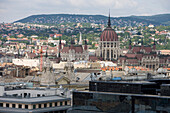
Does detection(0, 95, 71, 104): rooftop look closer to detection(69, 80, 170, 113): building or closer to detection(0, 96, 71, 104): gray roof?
detection(0, 96, 71, 104): gray roof

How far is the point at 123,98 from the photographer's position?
193 ft

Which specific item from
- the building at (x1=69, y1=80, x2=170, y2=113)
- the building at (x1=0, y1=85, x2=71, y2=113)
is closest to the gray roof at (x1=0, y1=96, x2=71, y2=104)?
the building at (x1=0, y1=85, x2=71, y2=113)

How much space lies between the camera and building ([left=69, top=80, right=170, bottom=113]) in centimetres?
5669

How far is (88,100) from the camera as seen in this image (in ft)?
201

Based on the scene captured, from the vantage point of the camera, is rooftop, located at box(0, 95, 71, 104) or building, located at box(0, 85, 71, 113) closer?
building, located at box(0, 85, 71, 113)

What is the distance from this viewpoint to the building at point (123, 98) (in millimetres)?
56688

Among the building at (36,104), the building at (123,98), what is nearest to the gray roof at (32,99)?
the building at (36,104)

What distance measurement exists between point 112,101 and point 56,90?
2220cm

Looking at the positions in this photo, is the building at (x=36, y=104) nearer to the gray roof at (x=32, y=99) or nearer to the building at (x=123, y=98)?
the gray roof at (x=32, y=99)

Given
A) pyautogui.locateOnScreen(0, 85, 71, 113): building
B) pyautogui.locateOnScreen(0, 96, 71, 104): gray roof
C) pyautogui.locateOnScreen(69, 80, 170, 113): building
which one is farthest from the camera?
pyautogui.locateOnScreen(0, 96, 71, 104): gray roof

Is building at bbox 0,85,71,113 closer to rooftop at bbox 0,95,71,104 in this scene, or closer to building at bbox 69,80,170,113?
rooftop at bbox 0,95,71,104

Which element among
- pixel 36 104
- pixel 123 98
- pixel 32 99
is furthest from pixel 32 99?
pixel 123 98

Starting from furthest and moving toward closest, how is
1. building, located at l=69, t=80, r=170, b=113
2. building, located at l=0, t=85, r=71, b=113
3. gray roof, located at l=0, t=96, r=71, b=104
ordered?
1. gray roof, located at l=0, t=96, r=71, b=104
2. building, located at l=0, t=85, r=71, b=113
3. building, located at l=69, t=80, r=170, b=113

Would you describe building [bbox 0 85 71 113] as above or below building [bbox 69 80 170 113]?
below
